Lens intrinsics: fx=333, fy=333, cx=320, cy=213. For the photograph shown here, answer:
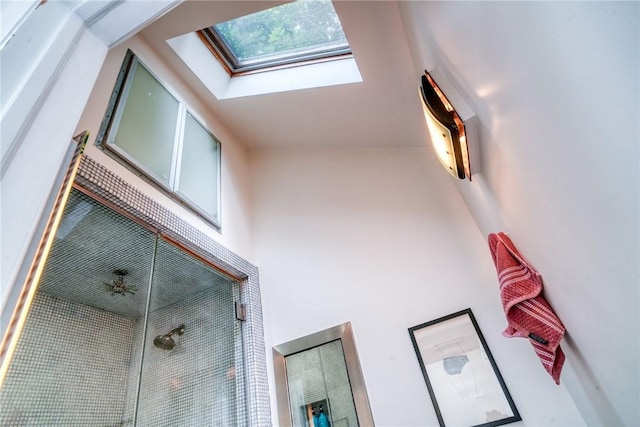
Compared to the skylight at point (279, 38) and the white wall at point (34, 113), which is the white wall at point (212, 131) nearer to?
the skylight at point (279, 38)

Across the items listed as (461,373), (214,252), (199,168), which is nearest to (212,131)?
(199,168)

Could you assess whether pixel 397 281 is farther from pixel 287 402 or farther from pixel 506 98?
pixel 506 98

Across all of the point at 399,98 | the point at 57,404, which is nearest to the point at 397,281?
the point at 399,98

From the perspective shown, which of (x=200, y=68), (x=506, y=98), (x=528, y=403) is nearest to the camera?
(x=506, y=98)

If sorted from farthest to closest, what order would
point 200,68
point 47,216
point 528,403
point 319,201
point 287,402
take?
point 319,201
point 200,68
point 287,402
point 528,403
point 47,216

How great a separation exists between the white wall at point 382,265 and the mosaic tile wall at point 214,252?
95mm

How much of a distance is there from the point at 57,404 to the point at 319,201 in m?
1.99

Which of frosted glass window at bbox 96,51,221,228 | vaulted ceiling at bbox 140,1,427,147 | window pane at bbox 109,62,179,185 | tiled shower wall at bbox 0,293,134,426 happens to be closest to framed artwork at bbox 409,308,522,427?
vaulted ceiling at bbox 140,1,427,147

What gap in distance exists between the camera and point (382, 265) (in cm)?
200

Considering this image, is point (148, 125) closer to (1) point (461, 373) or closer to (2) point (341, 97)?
(2) point (341, 97)

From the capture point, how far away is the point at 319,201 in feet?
7.84

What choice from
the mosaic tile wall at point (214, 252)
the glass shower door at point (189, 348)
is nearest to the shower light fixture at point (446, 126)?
the mosaic tile wall at point (214, 252)

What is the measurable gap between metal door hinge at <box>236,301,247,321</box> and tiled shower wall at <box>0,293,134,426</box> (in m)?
0.64

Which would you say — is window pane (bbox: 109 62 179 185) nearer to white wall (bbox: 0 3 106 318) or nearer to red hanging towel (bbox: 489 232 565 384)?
white wall (bbox: 0 3 106 318)
